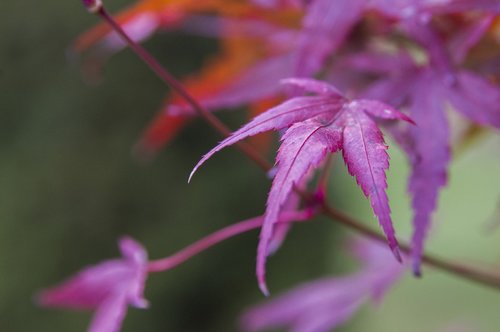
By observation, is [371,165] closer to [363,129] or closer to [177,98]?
[363,129]

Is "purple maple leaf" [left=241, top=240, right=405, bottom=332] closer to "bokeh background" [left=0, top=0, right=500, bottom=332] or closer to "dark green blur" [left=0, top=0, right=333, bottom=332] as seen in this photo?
"bokeh background" [left=0, top=0, right=500, bottom=332]

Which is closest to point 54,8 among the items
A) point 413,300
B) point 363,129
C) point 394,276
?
point 394,276

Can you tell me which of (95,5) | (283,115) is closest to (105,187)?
(95,5)

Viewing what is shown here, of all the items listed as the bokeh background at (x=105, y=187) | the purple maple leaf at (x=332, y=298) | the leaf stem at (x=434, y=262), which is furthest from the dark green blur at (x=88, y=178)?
the leaf stem at (x=434, y=262)

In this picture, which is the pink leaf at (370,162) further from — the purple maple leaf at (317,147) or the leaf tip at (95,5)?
the leaf tip at (95,5)

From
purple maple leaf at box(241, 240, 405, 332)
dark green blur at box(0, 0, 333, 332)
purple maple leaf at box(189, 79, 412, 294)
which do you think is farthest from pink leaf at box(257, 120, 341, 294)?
dark green blur at box(0, 0, 333, 332)

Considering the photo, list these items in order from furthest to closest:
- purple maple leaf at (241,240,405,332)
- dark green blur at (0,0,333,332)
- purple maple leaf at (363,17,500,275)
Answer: dark green blur at (0,0,333,332), purple maple leaf at (241,240,405,332), purple maple leaf at (363,17,500,275)

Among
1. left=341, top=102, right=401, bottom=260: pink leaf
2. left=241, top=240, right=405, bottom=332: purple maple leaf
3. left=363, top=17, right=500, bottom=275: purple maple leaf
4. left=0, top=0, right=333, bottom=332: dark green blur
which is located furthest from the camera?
left=0, top=0, right=333, bottom=332: dark green blur
